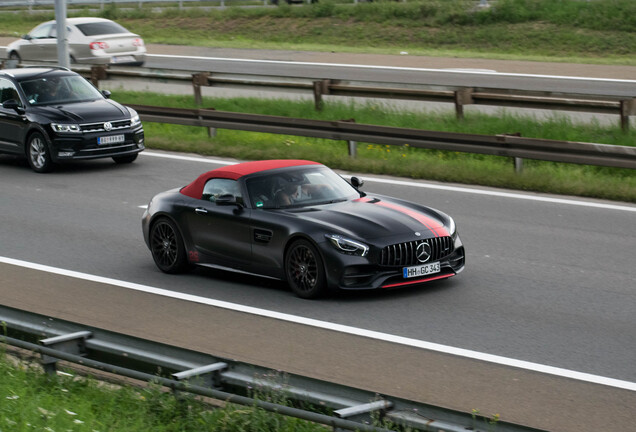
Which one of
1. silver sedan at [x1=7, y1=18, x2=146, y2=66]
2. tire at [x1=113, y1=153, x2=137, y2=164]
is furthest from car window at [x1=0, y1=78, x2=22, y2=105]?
silver sedan at [x1=7, y1=18, x2=146, y2=66]

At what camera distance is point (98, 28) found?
33344 mm

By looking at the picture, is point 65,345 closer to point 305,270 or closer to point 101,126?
point 305,270

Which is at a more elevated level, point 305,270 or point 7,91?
point 7,91

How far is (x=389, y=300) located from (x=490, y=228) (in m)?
3.61

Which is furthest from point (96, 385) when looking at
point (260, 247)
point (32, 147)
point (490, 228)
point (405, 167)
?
point (32, 147)

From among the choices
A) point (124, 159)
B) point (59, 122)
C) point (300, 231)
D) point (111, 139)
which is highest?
point (59, 122)

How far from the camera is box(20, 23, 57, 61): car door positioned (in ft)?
114

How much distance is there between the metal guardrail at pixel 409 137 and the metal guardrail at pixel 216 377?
32.5 feet

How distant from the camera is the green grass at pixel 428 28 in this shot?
35.2 meters

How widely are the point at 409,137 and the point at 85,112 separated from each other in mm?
5781

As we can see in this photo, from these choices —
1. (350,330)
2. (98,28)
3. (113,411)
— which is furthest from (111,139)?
(98,28)

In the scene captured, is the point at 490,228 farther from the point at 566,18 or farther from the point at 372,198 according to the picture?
the point at 566,18

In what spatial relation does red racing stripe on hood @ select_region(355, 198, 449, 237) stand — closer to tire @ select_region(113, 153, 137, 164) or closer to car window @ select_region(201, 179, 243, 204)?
car window @ select_region(201, 179, 243, 204)

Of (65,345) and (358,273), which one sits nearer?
(65,345)
